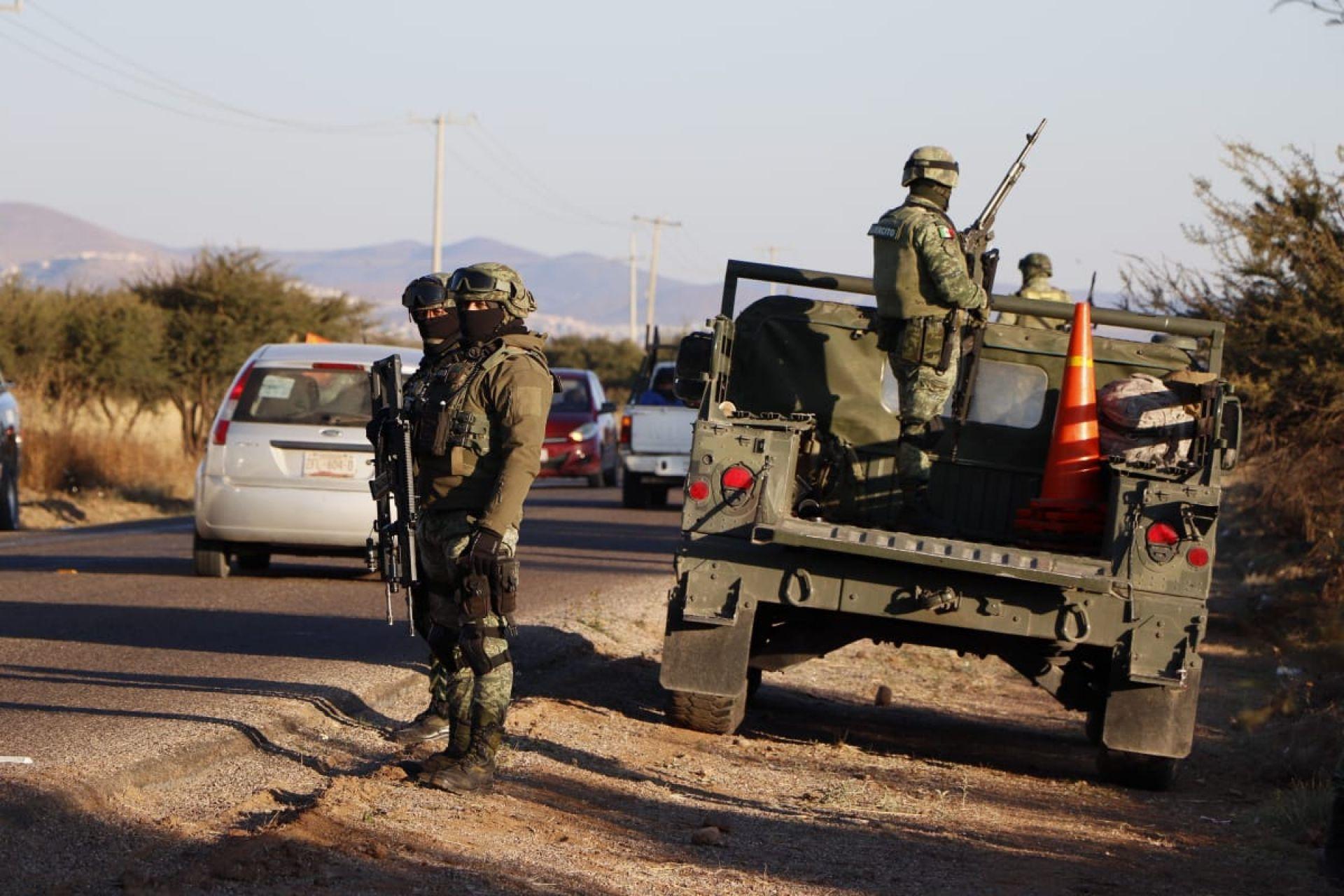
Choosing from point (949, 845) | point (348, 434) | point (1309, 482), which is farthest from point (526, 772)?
point (1309, 482)

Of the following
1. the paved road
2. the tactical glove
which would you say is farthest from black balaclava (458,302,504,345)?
the paved road

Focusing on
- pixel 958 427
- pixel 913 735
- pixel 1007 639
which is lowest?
pixel 913 735

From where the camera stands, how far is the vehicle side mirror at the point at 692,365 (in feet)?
29.4

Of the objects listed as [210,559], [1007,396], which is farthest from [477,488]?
[210,559]

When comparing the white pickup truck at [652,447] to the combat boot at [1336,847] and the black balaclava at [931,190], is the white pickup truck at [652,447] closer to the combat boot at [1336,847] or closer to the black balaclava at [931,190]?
the black balaclava at [931,190]

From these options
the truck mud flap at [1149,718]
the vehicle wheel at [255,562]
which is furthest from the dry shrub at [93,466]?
the truck mud flap at [1149,718]

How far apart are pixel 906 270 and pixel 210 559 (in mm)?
6399

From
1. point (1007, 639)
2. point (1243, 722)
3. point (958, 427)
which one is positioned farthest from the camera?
point (1243, 722)

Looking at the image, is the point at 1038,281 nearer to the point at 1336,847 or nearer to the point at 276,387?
the point at 276,387

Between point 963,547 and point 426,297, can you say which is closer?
point 426,297

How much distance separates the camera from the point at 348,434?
12.5 meters

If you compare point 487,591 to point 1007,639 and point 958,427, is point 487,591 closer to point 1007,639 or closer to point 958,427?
point 1007,639

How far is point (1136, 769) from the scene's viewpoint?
26.8 ft

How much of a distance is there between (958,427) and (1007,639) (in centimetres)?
145
